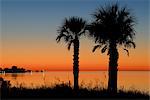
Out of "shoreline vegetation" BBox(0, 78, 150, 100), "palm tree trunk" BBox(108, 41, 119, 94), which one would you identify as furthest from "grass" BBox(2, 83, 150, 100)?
"palm tree trunk" BBox(108, 41, 119, 94)

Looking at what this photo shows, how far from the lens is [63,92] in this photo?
86.4 ft

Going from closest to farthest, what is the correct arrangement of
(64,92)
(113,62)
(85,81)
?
(64,92) < (113,62) < (85,81)

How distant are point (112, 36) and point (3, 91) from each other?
10.7 m

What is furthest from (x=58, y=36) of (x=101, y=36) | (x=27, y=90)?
(x=27, y=90)

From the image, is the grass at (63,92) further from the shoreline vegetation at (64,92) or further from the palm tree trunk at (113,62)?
the palm tree trunk at (113,62)

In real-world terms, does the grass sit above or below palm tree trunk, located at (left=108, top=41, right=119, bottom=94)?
below

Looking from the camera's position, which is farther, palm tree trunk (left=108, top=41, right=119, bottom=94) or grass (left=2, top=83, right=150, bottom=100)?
palm tree trunk (left=108, top=41, right=119, bottom=94)

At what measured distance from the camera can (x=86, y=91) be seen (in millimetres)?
27438

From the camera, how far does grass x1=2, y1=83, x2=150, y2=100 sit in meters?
24.4

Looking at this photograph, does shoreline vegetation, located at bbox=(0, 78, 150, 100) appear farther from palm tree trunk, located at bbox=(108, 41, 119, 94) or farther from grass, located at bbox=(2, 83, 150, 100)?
palm tree trunk, located at bbox=(108, 41, 119, 94)

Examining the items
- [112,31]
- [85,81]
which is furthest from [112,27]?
[85,81]

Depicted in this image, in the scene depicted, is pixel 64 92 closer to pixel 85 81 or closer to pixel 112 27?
pixel 112 27

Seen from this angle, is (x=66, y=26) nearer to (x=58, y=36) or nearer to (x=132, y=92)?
(x=58, y=36)

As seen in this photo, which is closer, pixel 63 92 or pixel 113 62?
pixel 63 92
